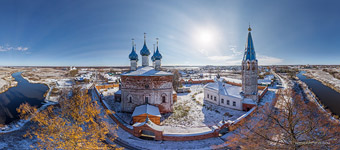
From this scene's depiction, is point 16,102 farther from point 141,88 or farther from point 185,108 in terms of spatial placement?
point 185,108

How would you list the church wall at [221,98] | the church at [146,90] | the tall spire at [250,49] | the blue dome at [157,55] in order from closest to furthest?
1. the church at [146,90]
2. the church wall at [221,98]
3. the tall spire at [250,49]
4. the blue dome at [157,55]

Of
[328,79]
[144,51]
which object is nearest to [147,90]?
[144,51]

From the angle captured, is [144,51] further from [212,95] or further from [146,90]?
[212,95]

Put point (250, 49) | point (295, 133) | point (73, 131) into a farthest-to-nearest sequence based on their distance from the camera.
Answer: point (250, 49)
point (295, 133)
point (73, 131)

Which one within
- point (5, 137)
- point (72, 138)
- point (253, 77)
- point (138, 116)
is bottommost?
point (5, 137)

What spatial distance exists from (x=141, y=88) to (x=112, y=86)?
19.8 meters

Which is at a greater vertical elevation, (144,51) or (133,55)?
(144,51)

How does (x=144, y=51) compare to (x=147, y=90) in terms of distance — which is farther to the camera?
(x=144, y=51)

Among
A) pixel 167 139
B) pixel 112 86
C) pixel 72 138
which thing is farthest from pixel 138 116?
pixel 112 86

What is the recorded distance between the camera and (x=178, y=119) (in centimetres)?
1388

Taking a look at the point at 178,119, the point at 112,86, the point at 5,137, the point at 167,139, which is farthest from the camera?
the point at 112,86

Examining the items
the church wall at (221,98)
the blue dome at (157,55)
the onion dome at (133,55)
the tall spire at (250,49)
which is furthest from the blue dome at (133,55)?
the tall spire at (250,49)

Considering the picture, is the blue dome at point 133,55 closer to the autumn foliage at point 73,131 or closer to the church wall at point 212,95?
the autumn foliage at point 73,131

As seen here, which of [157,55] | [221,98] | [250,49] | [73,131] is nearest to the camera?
[73,131]
